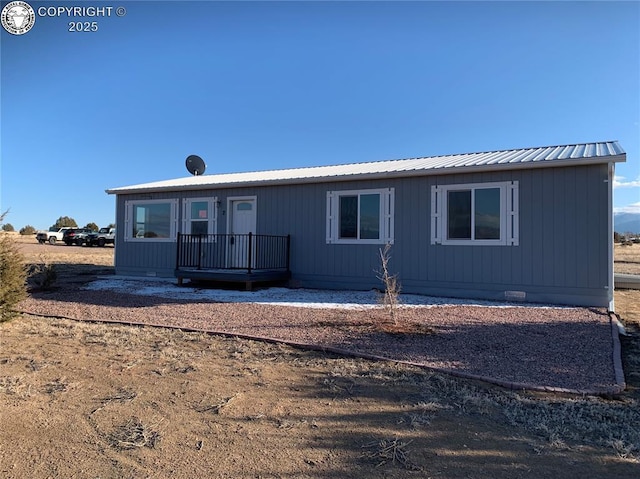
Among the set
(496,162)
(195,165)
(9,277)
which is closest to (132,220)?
(195,165)

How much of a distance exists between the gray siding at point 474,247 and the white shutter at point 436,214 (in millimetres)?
110

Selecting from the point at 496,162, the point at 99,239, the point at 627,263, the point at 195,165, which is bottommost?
the point at 627,263

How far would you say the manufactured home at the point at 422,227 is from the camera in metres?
8.27

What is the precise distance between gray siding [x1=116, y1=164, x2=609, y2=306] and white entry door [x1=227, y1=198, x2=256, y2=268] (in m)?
0.23

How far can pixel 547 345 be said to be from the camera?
529 centimetres

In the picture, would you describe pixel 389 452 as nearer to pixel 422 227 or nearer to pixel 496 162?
pixel 422 227

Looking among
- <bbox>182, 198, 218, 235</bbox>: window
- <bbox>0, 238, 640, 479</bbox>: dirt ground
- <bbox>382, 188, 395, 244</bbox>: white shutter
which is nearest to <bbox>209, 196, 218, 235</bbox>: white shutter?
<bbox>182, 198, 218, 235</bbox>: window

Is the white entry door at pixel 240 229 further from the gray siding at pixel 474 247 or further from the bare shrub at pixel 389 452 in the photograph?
the bare shrub at pixel 389 452

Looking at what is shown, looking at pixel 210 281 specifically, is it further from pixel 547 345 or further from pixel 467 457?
pixel 467 457

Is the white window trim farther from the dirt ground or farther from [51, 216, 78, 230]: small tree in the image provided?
[51, 216, 78, 230]: small tree

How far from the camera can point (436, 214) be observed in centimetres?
951

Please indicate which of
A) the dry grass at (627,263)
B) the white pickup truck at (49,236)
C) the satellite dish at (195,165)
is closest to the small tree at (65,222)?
the white pickup truck at (49,236)

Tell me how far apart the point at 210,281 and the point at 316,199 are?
3.45 m

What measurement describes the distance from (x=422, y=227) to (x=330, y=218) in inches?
88.6
